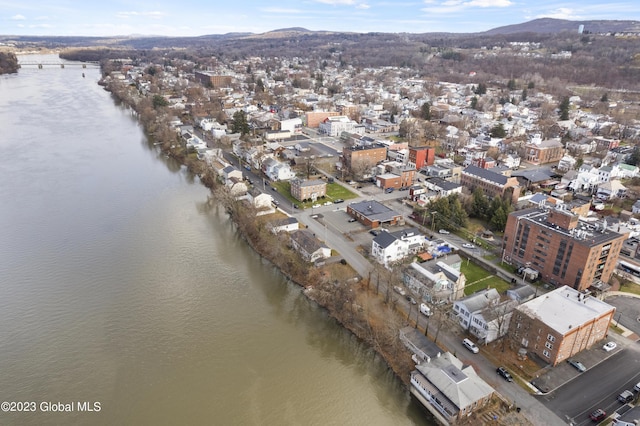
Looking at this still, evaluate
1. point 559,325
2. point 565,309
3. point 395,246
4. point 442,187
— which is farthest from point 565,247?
point 442,187

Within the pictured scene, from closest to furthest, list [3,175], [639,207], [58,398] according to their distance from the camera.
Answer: [58,398], [639,207], [3,175]

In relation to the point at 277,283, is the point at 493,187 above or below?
above

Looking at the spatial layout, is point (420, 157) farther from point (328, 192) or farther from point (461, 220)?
point (461, 220)

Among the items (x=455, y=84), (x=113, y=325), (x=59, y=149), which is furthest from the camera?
(x=455, y=84)

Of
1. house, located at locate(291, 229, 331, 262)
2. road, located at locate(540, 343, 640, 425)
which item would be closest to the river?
house, located at locate(291, 229, 331, 262)

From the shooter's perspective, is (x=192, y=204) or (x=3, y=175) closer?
(x=192, y=204)

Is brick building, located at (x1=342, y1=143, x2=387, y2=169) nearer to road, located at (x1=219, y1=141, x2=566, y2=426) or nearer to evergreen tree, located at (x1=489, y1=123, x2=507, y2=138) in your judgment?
road, located at (x1=219, y1=141, x2=566, y2=426)

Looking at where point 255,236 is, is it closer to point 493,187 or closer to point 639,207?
point 493,187

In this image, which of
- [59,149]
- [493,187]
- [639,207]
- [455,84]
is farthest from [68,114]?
[455,84]
